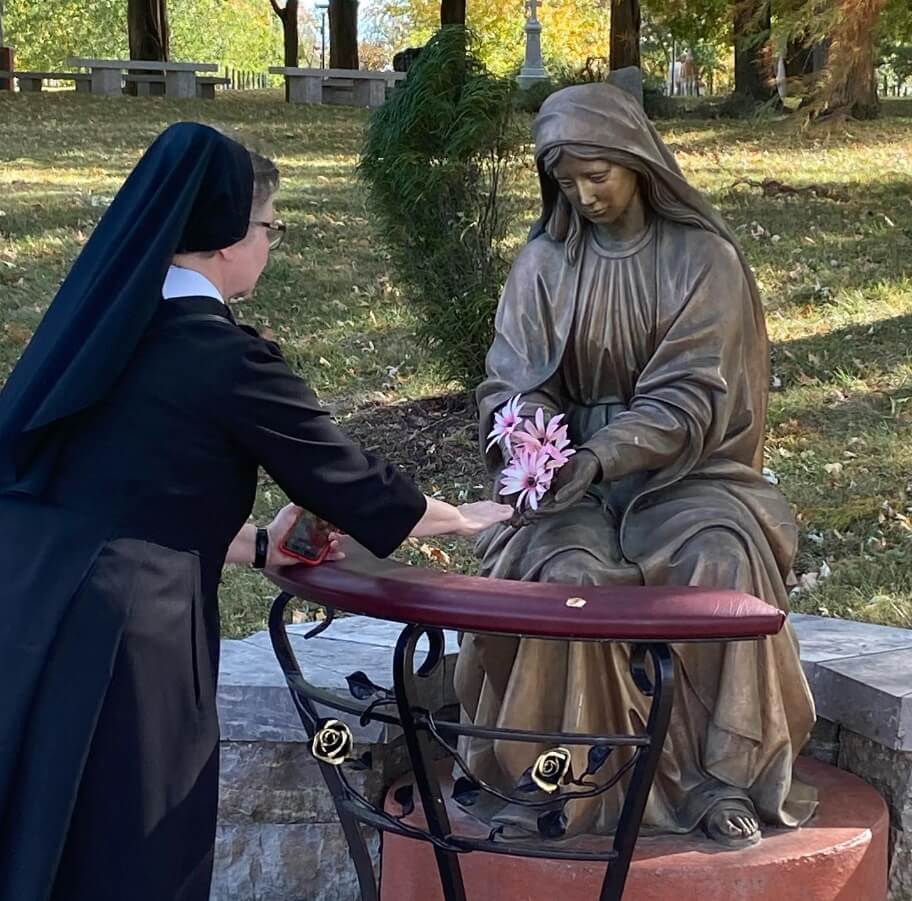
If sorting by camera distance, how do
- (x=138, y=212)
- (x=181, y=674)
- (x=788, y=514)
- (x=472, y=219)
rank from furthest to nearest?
(x=472, y=219)
(x=788, y=514)
(x=181, y=674)
(x=138, y=212)

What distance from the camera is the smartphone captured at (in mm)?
3057

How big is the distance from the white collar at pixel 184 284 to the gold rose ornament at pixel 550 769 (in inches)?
41.7

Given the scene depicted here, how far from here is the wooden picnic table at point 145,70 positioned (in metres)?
22.2

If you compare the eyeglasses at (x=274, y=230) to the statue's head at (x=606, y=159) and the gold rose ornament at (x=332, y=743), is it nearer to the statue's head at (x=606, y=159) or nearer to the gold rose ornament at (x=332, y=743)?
the statue's head at (x=606, y=159)

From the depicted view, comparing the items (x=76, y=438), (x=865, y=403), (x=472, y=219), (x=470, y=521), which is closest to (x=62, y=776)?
(x=76, y=438)

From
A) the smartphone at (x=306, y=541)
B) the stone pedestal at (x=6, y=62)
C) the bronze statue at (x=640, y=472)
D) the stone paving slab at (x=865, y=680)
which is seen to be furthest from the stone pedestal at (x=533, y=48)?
the smartphone at (x=306, y=541)

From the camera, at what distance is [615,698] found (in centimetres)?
317

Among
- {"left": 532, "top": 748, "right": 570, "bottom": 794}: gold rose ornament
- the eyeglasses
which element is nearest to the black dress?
the eyeglasses

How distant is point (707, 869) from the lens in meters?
3.08

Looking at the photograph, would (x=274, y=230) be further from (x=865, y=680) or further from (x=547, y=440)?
(x=865, y=680)

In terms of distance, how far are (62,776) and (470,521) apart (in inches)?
35.0

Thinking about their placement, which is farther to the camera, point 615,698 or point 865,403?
point 865,403

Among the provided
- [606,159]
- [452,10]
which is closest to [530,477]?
Result: [606,159]

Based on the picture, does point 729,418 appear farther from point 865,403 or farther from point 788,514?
point 865,403
